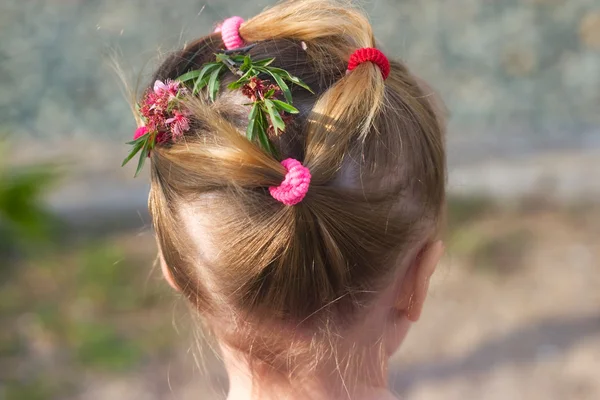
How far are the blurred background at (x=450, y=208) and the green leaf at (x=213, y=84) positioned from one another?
1.24 metres

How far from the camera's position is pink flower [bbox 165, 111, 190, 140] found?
0.91 m

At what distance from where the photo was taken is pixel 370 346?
39.6 inches

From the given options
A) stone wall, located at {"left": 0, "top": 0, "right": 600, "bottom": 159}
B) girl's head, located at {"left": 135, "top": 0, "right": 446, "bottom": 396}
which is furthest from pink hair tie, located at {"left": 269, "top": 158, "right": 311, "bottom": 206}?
stone wall, located at {"left": 0, "top": 0, "right": 600, "bottom": 159}

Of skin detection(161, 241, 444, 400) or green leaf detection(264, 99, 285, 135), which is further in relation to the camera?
skin detection(161, 241, 444, 400)

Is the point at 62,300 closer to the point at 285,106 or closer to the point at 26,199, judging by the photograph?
the point at 26,199

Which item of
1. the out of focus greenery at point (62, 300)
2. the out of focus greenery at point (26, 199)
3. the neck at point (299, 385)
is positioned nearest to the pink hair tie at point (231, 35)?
the neck at point (299, 385)

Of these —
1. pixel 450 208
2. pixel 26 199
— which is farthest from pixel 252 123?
pixel 450 208

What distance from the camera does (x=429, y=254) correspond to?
3.29 ft

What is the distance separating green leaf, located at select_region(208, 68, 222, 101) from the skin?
259 mm

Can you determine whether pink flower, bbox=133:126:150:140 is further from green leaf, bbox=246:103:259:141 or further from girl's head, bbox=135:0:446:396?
green leaf, bbox=246:103:259:141

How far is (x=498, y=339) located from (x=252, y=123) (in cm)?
155

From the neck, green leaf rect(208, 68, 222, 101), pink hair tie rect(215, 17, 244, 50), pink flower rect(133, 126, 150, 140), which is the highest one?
pink hair tie rect(215, 17, 244, 50)

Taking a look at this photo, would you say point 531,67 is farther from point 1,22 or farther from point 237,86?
point 237,86

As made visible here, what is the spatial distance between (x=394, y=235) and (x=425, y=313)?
55.7 inches
